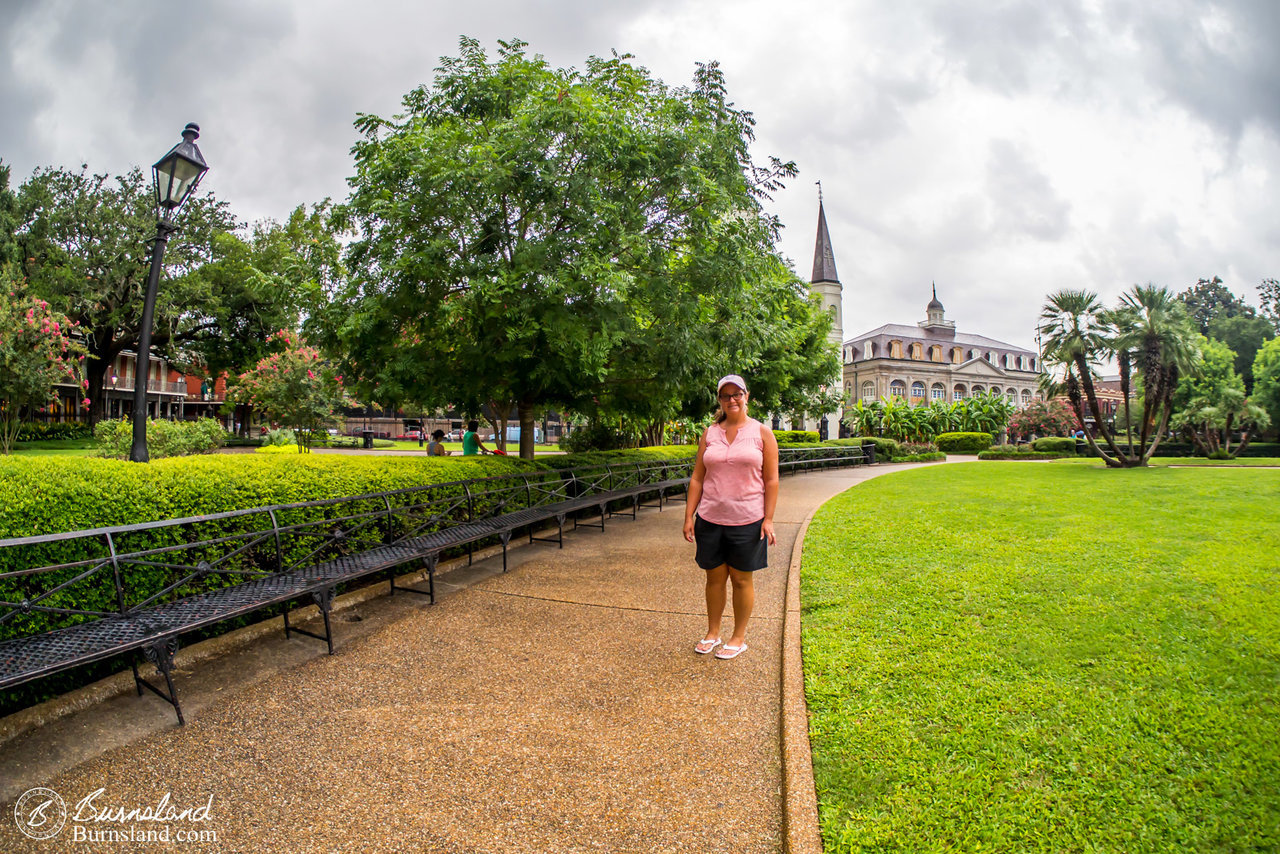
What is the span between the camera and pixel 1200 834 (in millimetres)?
2480

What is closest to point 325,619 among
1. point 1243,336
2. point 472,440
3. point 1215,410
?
point 472,440

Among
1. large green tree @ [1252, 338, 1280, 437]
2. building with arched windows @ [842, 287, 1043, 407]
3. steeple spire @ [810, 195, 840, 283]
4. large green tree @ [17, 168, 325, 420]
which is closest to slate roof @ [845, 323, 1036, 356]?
building with arched windows @ [842, 287, 1043, 407]

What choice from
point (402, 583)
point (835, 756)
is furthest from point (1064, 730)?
point (402, 583)

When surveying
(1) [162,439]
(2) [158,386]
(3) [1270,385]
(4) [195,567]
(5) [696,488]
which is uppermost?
(3) [1270,385]

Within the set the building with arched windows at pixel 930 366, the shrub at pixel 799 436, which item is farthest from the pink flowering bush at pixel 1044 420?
the building with arched windows at pixel 930 366

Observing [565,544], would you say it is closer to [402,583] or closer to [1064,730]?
[402,583]

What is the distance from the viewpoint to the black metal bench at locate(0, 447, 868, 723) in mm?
3279

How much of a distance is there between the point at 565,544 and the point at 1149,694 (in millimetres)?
6089

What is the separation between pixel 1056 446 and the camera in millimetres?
38031

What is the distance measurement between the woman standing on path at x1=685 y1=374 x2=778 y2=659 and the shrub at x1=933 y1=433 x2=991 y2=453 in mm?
40592

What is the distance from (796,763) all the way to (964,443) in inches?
1683

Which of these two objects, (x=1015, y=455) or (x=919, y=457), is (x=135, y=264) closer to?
(x=919, y=457)

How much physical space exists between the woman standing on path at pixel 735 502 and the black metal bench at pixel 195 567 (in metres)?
2.55

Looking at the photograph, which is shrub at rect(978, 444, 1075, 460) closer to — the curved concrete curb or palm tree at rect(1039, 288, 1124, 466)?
palm tree at rect(1039, 288, 1124, 466)
